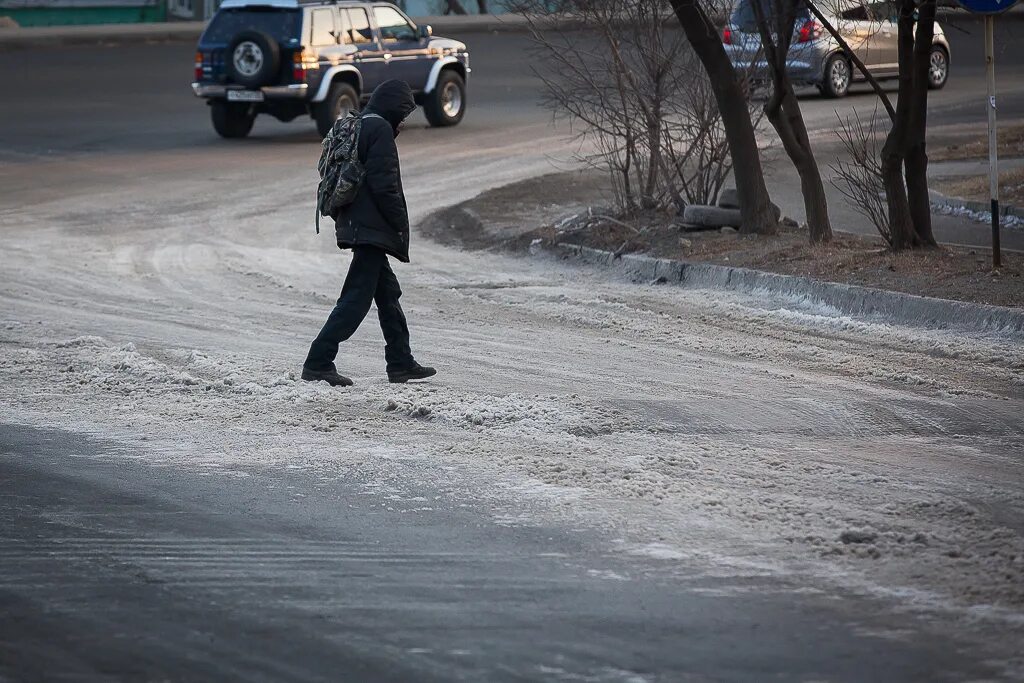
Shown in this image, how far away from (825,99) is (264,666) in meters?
23.0

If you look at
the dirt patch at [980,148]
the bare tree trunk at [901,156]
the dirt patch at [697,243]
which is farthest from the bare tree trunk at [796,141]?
the dirt patch at [980,148]

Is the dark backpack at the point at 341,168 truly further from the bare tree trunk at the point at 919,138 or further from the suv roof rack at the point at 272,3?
the suv roof rack at the point at 272,3

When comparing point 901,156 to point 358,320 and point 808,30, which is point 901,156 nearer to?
point 808,30

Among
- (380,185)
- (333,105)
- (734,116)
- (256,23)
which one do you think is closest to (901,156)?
(734,116)

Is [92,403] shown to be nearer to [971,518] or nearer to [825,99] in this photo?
[971,518]

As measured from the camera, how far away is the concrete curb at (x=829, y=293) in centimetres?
926

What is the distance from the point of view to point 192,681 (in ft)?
13.4

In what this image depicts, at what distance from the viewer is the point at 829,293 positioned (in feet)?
33.9

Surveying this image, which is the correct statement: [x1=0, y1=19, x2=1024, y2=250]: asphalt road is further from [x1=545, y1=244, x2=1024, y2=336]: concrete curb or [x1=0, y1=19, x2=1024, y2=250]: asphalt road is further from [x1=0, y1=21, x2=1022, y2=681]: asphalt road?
[x1=0, y1=21, x2=1022, y2=681]: asphalt road

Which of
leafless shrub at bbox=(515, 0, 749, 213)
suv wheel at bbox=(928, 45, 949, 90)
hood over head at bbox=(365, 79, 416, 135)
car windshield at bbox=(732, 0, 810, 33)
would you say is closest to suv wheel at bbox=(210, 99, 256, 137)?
leafless shrub at bbox=(515, 0, 749, 213)

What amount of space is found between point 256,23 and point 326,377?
15.2 meters

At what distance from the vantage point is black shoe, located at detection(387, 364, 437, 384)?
8.05m

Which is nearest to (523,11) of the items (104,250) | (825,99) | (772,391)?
(104,250)

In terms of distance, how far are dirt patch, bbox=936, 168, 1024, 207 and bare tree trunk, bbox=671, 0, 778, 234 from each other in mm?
→ 2765
